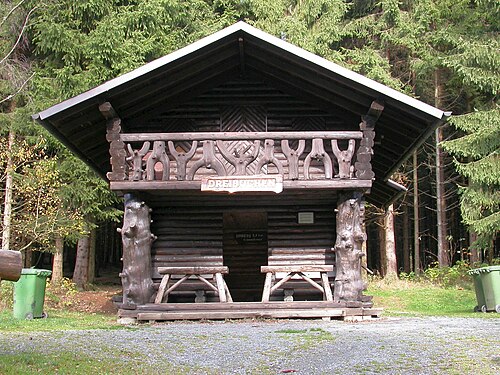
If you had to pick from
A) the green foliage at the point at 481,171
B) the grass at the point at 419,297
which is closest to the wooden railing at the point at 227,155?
the grass at the point at 419,297

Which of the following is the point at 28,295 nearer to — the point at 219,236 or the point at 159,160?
the point at 159,160

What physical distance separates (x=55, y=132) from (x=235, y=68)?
4.78 m

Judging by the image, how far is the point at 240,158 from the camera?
1376 cm

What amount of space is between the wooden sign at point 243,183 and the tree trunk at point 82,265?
13.2 metres

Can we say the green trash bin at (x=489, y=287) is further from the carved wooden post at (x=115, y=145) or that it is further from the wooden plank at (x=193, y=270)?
the carved wooden post at (x=115, y=145)

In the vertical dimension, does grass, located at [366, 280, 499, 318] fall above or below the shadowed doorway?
below

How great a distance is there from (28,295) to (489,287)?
11.1m

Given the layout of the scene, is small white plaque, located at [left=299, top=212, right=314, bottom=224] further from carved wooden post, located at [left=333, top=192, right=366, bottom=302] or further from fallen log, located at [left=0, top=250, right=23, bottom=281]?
fallen log, located at [left=0, top=250, right=23, bottom=281]

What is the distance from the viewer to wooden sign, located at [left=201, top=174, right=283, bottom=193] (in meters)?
13.4

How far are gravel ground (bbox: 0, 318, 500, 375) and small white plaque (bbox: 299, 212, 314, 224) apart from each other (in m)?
4.38

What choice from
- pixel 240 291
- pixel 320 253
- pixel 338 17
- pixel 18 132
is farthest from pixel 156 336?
pixel 338 17

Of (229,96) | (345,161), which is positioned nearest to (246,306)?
(345,161)

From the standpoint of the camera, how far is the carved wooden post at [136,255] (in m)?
Result: 13.7

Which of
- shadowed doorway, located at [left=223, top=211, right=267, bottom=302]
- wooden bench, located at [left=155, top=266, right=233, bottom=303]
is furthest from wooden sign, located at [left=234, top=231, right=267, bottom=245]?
wooden bench, located at [left=155, top=266, right=233, bottom=303]
